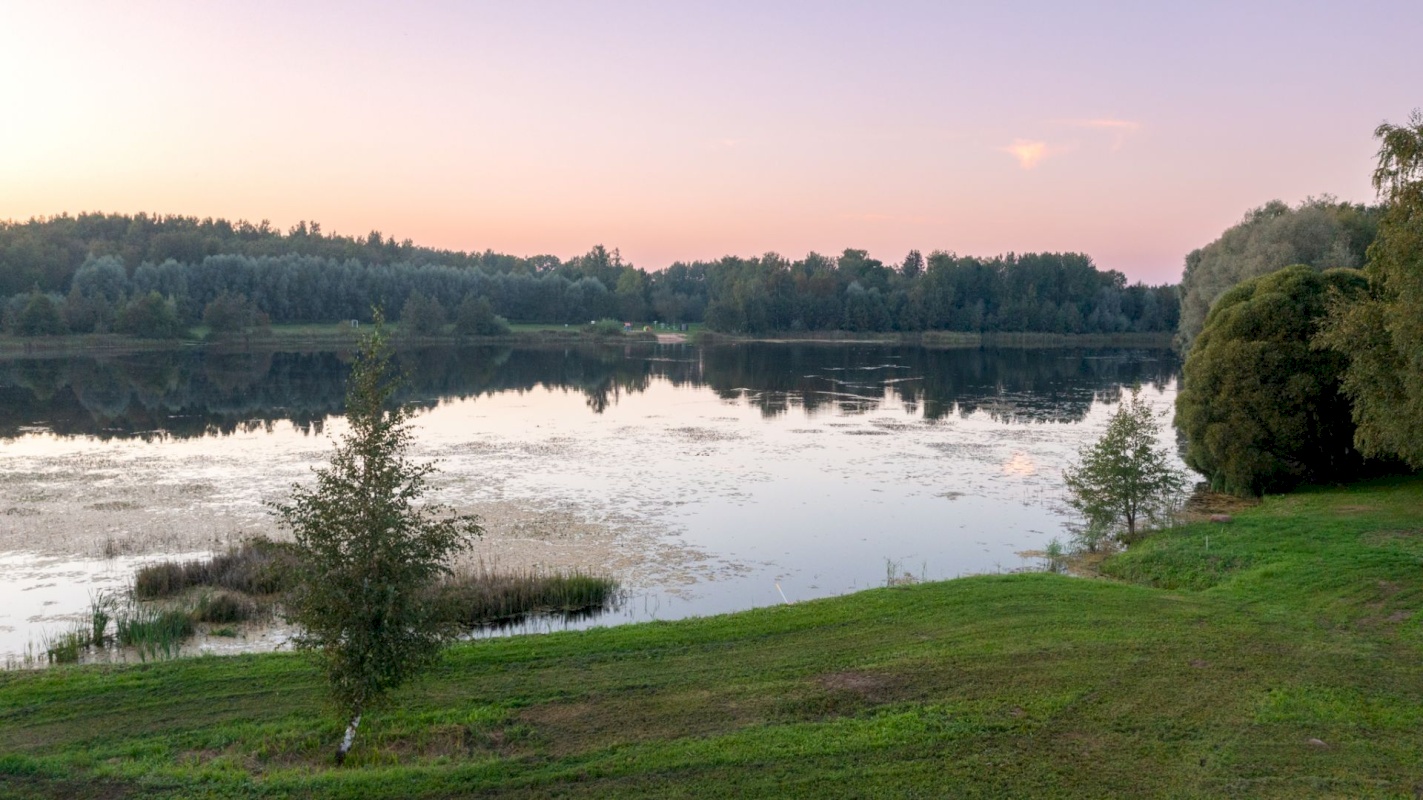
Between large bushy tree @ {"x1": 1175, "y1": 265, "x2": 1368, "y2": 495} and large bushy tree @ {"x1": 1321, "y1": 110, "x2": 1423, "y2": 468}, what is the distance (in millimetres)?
8026

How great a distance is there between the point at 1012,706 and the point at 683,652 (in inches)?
201

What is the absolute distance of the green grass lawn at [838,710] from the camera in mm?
10445

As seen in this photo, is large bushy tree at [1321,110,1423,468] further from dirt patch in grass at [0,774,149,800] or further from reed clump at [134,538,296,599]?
reed clump at [134,538,296,599]

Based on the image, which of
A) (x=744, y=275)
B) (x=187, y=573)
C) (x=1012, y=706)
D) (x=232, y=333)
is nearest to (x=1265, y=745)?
(x=1012, y=706)

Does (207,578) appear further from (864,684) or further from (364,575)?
(864,684)

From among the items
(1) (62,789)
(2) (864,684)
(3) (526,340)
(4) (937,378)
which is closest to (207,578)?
(1) (62,789)

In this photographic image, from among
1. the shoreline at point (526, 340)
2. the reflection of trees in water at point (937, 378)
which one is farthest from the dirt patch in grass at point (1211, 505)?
the shoreline at point (526, 340)

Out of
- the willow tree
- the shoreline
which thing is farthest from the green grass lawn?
the shoreline

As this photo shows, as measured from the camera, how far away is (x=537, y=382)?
78000mm

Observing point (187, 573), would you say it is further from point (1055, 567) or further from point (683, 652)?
point (1055, 567)

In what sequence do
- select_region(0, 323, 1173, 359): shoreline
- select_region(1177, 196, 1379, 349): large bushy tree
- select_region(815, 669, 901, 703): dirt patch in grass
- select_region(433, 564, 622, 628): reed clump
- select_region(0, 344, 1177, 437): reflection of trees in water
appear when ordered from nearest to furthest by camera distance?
select_region(815, 669, 901, 703): dirt patch in grass
select_region(433, 564, 622, 628): reed clump
select_region(0, 344, 1177, 437): reflection of trees in water
select_region(1177, 196, 1379, 349): large bushy tree
select_region(0, 323, 1173, 359): shoreline

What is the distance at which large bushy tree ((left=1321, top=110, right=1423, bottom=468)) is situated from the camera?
17203 mm

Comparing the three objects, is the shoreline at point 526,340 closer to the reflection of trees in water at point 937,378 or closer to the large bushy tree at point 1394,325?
the reflection of trees in water at point 937,378

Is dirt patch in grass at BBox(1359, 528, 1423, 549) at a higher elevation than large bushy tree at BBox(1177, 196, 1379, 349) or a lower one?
lower
